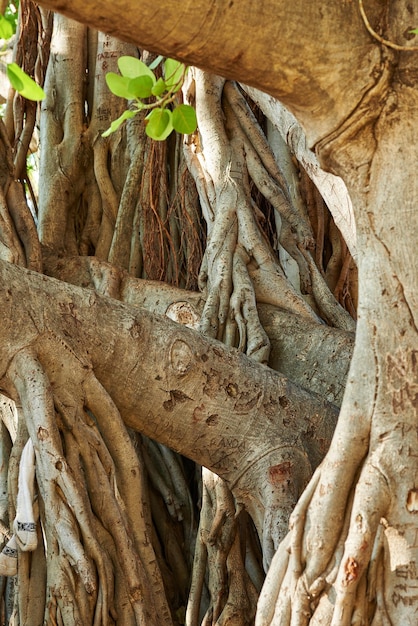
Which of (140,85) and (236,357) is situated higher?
(236,357)

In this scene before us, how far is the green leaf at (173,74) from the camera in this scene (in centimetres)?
182

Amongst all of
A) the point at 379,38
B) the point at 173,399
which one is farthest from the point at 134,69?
the point at 173,399

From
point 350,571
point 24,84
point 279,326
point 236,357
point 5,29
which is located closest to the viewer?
point 24,84

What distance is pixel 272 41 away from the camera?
1.74 m

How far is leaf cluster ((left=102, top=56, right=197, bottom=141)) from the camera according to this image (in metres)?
1.70

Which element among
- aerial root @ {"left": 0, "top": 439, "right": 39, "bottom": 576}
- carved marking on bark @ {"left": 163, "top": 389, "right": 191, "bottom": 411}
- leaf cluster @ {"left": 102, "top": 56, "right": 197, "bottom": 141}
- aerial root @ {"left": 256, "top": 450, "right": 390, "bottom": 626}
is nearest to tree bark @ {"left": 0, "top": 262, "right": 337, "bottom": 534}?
carved marking on bark @ {"left": 163, "top": 389, "right": 191, "bottom": 411}

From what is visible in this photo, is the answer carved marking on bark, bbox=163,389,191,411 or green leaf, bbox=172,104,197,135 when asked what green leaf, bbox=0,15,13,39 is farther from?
carved marking on bark, bbox=163,389,191,411

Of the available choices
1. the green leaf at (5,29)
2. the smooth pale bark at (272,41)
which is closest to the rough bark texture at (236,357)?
the smooth pale bark at (272,41)

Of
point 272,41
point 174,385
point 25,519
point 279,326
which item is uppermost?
point 279,326

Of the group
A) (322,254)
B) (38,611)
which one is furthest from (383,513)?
(322,254)

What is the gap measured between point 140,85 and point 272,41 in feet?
0.81

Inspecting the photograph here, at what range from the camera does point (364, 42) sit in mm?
1843

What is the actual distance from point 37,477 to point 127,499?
1.06ft

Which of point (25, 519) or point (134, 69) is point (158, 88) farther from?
point (25, 519)
